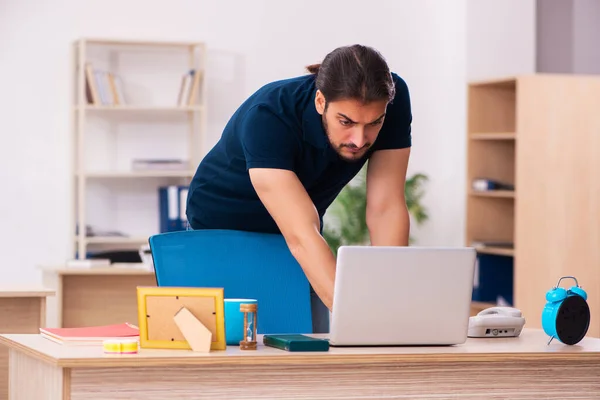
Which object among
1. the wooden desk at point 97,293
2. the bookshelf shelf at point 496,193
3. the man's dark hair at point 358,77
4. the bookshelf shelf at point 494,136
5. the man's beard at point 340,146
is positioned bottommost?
the wooden desk at point 97,293

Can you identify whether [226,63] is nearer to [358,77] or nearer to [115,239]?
[115,239]

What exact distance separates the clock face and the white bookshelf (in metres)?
4.11

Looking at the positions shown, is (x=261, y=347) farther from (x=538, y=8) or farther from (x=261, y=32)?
(x=538, y=8)

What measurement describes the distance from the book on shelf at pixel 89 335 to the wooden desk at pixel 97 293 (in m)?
2.81

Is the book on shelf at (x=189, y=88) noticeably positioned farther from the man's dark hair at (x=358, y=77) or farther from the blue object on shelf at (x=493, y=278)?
the man's dark hair at (x=358, y=77)

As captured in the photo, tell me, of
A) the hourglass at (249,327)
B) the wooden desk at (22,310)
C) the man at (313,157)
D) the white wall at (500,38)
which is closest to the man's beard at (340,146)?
the man at (313,157)

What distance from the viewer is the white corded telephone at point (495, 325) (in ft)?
7.89

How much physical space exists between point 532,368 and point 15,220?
15.6ft

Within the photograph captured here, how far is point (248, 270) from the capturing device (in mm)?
2674

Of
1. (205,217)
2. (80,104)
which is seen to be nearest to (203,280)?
(205,217)

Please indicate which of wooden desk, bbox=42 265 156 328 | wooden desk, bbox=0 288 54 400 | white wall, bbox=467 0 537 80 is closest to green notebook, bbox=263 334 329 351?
wooden desk, bbox=0 288 54 400

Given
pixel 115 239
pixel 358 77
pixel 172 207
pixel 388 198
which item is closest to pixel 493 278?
pixel 172 207

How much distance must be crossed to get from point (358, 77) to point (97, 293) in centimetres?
313

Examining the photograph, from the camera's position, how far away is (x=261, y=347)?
2.08 meters
